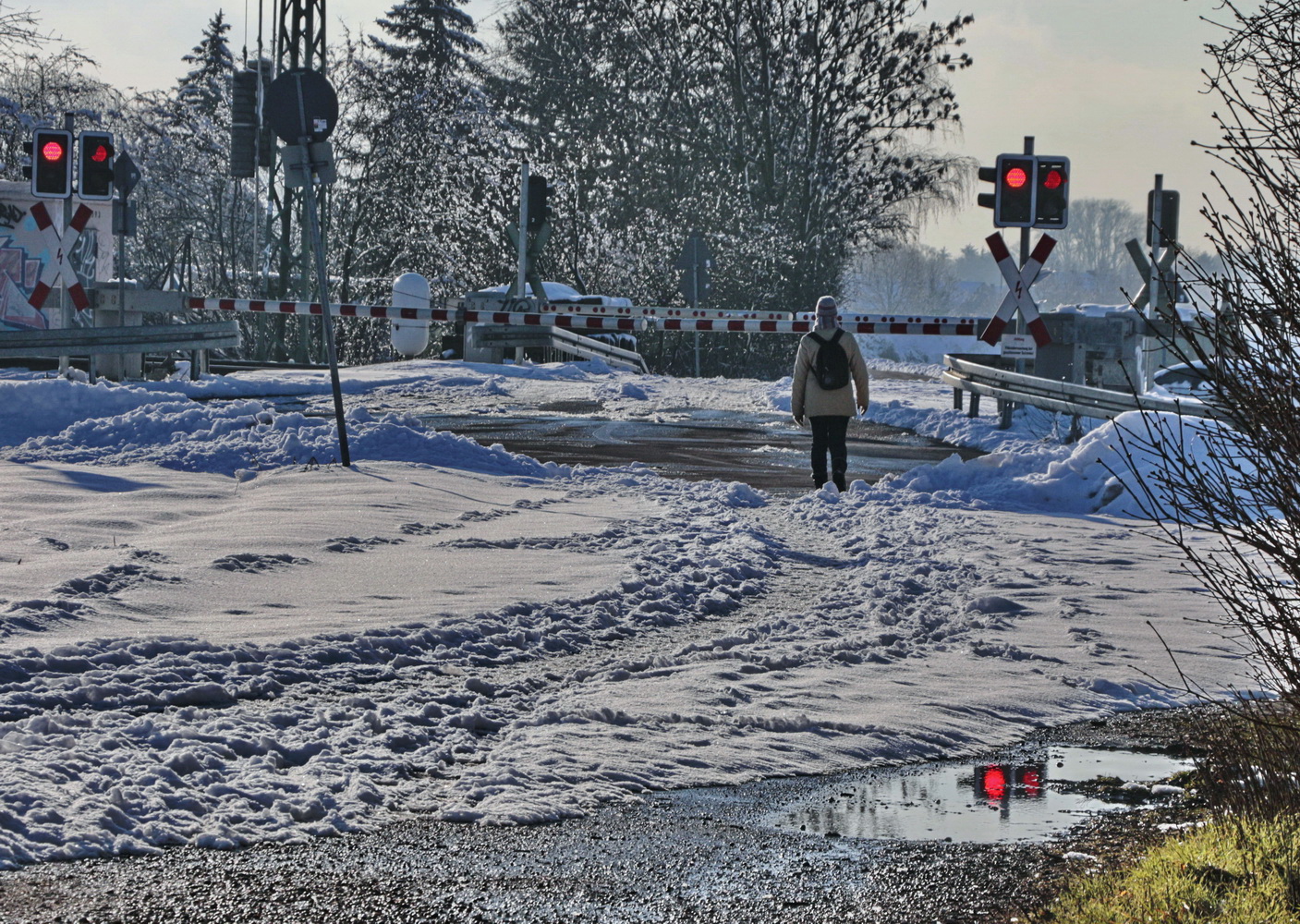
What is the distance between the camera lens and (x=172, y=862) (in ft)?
14.3

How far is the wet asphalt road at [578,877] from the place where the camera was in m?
4.01

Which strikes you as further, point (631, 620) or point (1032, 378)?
point (1032, 378)

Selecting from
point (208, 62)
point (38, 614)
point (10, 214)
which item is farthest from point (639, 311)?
point (208, 62)

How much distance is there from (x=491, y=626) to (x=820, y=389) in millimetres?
6143

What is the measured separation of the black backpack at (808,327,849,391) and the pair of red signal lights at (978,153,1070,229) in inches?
183

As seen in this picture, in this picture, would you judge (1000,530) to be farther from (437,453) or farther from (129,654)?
Answer: (129,654)

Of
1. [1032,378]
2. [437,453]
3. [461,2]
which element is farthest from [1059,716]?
[461,2]

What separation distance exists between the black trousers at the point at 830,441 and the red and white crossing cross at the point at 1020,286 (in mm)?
4016

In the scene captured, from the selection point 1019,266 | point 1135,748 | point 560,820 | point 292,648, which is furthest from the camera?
point 1019,266

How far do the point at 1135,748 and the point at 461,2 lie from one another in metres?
57.8

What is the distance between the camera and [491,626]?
7711 millimetres

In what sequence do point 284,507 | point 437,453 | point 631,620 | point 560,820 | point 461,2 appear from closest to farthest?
point 560,820, point 631,620, point 284,507, point 437,453, point 461,2

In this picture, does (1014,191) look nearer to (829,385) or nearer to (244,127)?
(829,385)

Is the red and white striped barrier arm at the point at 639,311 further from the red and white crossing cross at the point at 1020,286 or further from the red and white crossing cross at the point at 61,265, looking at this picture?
the red and white crossing cross at the point at 1020,286
